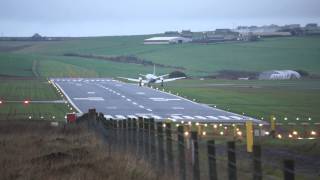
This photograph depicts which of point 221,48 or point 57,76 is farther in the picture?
point 221,48

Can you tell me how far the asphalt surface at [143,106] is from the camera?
5109cm

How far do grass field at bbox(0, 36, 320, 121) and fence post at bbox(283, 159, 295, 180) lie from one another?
165ft

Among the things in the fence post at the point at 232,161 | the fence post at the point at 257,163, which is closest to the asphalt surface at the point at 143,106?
the fence post at the point at 232,161

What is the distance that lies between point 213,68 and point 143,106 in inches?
3000

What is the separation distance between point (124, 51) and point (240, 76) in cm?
7026

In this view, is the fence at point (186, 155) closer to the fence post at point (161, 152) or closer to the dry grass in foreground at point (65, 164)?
the fence post at point (161, 152)

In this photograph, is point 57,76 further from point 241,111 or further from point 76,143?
point 76,143

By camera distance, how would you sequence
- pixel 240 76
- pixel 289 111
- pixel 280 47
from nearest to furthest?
pixel 289 111
pixel 240 76
pixel 280 47

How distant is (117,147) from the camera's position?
1845cm

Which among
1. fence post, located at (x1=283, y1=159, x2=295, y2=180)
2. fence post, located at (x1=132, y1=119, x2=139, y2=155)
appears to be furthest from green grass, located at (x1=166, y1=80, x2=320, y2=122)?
fence post, located at (x1=283, y1=159, x2=295, y2=180)

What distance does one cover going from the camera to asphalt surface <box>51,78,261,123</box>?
168ft

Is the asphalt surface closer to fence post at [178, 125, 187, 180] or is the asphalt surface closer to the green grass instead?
the green grass

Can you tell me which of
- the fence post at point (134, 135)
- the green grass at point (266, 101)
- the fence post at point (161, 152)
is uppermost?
the fence post at point (161, 152)

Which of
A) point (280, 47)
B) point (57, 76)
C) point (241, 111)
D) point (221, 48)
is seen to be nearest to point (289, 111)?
point (241, 111)
